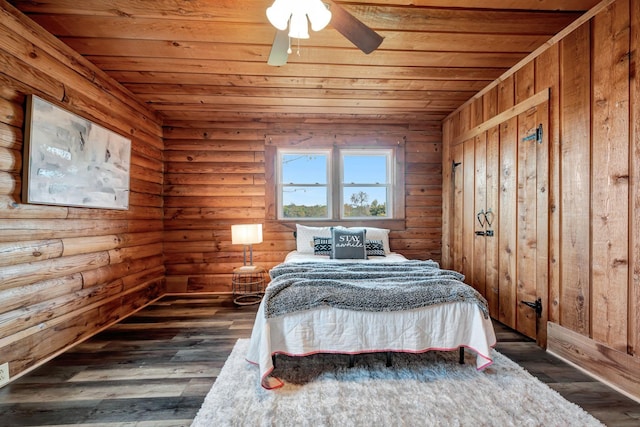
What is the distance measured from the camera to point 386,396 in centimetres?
162

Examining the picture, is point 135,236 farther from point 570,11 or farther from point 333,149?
point 570,11

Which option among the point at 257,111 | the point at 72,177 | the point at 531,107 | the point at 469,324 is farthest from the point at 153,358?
the point at 531,107

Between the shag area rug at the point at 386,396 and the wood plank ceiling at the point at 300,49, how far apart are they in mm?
2457

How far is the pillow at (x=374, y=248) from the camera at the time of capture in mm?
3385

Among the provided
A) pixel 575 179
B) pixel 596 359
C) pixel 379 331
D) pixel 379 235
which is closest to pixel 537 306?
pixel 596 359

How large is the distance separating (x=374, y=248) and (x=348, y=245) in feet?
1.33

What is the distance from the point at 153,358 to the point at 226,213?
2.08m

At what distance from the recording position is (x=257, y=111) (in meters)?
3.59

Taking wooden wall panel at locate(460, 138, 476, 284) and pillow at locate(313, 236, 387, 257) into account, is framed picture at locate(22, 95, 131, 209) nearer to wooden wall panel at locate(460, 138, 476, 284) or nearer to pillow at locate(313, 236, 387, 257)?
pillow at locate(313, 236, 387, 257)

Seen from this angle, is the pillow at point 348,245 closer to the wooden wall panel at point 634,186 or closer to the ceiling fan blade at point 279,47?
the ceiling fan blade at point 279,47

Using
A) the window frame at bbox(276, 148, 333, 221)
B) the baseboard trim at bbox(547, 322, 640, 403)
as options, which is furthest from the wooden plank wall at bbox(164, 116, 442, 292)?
the baseboard trim at bbox(547, 322, 640, 403)

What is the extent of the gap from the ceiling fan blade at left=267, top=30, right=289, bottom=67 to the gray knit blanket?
5.20 feet

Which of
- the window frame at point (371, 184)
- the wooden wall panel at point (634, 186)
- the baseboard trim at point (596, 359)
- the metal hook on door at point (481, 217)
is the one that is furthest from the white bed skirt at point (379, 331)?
the window frame at point (371, 184)

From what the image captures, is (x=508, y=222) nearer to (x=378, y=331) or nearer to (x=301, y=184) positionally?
(x=378, y=331)
